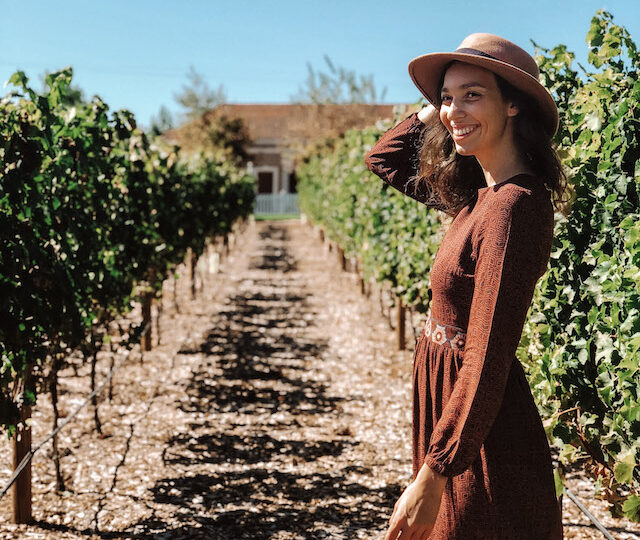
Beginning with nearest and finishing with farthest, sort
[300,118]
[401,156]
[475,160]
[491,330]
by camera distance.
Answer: [491,330] → [475,160] → [401,156] → [300,118]

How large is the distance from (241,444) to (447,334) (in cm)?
363

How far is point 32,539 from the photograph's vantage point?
346 centimetres

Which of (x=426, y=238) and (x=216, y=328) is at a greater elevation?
(x=426, y=238)

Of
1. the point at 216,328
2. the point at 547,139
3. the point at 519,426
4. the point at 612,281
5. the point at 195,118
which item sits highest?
the point at 195,118

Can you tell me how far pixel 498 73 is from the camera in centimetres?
157

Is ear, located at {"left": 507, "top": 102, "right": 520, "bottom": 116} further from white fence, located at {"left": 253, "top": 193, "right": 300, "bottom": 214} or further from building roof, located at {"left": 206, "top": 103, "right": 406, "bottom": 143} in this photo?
white fence, located at {"left": 253, "top": 193, "right": 300, "bottom": 214}

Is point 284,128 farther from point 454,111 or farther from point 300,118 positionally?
point 454,111

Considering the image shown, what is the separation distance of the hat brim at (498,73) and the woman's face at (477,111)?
28mm

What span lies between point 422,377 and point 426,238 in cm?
353

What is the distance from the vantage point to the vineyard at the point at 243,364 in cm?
246

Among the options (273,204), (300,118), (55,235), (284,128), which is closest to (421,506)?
(55,235)

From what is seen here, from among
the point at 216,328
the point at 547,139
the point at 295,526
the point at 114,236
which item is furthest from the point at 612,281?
the point at 216,328

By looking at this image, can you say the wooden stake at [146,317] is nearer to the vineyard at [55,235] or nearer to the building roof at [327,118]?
the vineyard at [55,235]

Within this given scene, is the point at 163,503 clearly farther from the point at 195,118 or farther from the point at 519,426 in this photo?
the point at 195,118
